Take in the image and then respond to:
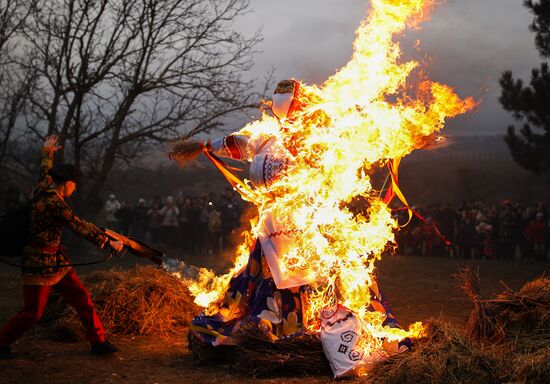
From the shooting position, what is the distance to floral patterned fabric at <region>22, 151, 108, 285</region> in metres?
5.75

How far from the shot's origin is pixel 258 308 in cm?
568

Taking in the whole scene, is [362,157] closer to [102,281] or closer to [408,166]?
[102,281]

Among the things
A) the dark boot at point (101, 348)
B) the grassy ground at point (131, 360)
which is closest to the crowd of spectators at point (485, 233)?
the grassy ground at point (131, 360)

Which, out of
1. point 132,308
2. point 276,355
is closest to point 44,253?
point 132,308

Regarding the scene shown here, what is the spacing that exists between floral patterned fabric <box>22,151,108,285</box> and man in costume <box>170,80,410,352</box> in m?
1.38

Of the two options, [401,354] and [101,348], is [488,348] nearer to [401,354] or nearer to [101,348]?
[401,354]

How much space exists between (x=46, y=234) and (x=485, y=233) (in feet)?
48.9

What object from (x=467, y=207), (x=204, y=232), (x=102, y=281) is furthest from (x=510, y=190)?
(x=102, y=281)

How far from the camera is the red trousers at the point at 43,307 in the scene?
5770mm

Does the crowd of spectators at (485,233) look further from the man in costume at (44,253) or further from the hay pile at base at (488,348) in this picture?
the man in costume at (44,253)

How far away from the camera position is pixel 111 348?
20.4 feet

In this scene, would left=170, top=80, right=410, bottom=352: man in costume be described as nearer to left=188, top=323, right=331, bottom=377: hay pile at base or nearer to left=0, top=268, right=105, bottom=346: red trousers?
left=188, top=323, right=331, bottom=377: hay pile at base

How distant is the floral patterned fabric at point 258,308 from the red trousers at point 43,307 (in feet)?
3.53

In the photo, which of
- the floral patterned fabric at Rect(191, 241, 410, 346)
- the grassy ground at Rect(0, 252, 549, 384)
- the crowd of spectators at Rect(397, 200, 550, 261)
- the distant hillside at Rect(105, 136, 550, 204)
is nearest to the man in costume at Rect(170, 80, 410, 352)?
the floral patterned fabric at Rect(191, 241, 410, 346)
